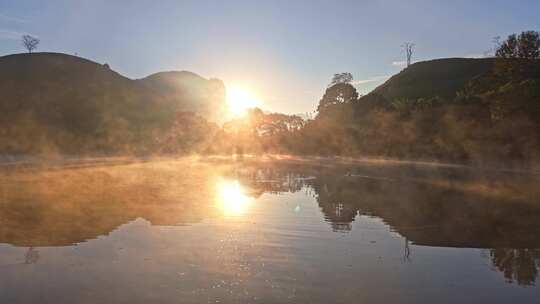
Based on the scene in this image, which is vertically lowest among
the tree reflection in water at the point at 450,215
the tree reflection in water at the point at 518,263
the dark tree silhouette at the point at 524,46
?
the tree reflection in water at the point at 518,263

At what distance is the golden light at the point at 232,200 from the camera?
21.3m

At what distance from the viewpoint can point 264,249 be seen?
44.2 feet

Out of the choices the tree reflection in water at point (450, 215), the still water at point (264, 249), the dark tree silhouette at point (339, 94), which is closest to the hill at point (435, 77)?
the dark tree silhouette at point (339, 94)

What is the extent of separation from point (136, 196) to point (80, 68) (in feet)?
605

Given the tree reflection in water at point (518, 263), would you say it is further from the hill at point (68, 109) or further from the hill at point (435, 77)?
the hill at point (435, 77)

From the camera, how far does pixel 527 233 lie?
54.4ft

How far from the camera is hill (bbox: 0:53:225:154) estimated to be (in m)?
119

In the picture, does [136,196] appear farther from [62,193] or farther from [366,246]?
[366,246]

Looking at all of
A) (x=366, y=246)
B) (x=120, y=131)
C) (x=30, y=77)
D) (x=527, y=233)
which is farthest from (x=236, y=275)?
(x=30, y=77)

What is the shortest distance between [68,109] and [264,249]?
476 ft

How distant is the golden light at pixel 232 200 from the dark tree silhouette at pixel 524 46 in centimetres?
Result: 6088

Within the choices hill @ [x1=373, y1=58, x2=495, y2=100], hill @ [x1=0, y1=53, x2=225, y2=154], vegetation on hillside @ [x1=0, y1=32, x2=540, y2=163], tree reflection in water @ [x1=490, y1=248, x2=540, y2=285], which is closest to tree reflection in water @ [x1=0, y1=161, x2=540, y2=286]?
tree reflection in water @ [x1=490, y1=248, x2=540, y2=285]

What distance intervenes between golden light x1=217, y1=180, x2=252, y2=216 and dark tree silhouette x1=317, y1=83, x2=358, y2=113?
442 ft

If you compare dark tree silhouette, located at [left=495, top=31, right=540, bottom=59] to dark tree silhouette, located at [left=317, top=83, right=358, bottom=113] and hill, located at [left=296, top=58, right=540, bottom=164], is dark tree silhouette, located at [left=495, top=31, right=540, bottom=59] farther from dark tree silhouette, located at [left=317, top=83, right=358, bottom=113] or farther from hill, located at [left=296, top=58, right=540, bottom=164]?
dark tree silhouette, located at [left=317, top=83, right=358, bottom=113]
